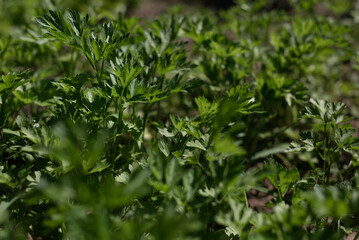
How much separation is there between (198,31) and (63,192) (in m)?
1.47

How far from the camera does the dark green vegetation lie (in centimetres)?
107

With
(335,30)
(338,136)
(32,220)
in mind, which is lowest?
(32,220)

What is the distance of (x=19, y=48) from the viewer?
2.07m

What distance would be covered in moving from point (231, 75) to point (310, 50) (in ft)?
1.89

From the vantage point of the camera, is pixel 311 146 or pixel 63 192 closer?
pixel 63 192

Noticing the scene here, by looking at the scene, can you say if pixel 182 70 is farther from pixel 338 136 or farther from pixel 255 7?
pixel 255 7

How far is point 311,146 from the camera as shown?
154 cm

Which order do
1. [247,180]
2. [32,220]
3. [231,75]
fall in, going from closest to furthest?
1. [247,180]
2. [32,220]
3. [231,75]

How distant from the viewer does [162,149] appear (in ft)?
4.63

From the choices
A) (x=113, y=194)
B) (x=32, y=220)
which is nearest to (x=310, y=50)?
(x=113, y=194)

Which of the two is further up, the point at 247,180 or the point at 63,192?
the point at 63,192

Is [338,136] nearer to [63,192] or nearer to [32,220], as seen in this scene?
[63,192]

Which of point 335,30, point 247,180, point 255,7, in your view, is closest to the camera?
point 247,180

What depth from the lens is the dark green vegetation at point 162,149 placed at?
107cm
